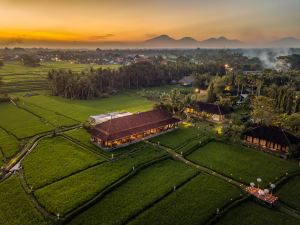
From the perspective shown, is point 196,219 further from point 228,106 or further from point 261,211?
point 228,106

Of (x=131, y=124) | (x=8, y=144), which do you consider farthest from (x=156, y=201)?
(x=8, y=144)

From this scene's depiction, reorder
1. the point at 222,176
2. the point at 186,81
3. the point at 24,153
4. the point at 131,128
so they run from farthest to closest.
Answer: the point at 186,81, the point at 131,128, the point at 24,153, the point at 222,176

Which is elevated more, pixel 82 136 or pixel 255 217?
pixel 82 136

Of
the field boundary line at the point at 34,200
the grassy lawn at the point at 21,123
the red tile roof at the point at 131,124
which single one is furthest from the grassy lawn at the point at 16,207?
the grassy lawn at the point at 21,123

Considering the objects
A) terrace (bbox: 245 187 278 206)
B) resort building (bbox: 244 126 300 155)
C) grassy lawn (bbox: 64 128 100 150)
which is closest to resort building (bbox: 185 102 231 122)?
resort building (bbox: 244 126 300 155)

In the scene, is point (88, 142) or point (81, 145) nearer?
point (81, 145)

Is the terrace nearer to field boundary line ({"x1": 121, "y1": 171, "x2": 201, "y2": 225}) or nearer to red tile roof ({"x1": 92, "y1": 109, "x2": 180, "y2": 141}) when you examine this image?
field boundary line ({"x1": 121, "y1": 171, "x2": 201, "y2": 225})

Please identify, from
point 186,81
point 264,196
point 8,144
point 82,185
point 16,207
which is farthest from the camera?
point 186,81

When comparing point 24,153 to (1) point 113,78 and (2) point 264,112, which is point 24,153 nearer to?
(2) point 264,112
